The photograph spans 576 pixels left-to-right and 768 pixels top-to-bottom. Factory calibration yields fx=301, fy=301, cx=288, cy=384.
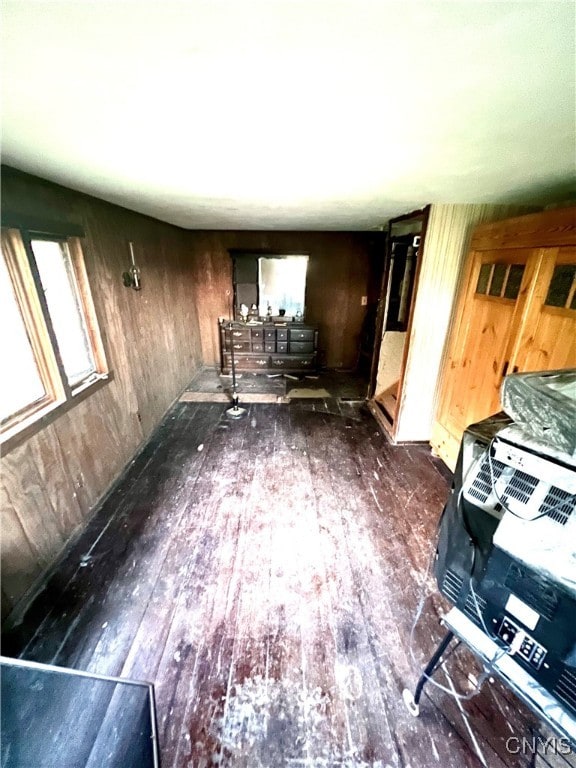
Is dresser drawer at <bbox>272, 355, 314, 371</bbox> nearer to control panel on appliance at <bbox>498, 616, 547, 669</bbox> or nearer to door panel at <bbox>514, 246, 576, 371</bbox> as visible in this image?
door panel at <bbox>514, 246, 576, 371</bbox>

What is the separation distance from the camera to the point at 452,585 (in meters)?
1.03

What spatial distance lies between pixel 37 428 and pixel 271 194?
2.04m

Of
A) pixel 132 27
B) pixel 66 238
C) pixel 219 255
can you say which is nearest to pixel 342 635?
pixel 132 27

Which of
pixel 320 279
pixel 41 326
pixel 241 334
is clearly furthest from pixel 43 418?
pixel 320 279

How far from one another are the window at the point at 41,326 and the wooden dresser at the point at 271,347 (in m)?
2.42

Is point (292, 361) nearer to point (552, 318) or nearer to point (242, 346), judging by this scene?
point (242, 346)

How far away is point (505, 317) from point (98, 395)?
2.91 m

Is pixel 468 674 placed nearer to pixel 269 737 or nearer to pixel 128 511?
pixel 269 737

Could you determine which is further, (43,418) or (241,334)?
(241,334)

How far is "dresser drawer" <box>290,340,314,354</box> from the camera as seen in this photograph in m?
4.61

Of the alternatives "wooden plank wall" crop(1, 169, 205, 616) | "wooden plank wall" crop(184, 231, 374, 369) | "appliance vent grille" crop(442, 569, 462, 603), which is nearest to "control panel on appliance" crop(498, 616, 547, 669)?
"appliance vent grille" crop(442, 569, 462, 603)

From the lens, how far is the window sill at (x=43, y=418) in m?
1.50

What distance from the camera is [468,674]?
4.37 ft

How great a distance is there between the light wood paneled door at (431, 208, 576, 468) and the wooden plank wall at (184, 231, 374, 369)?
2.48m
